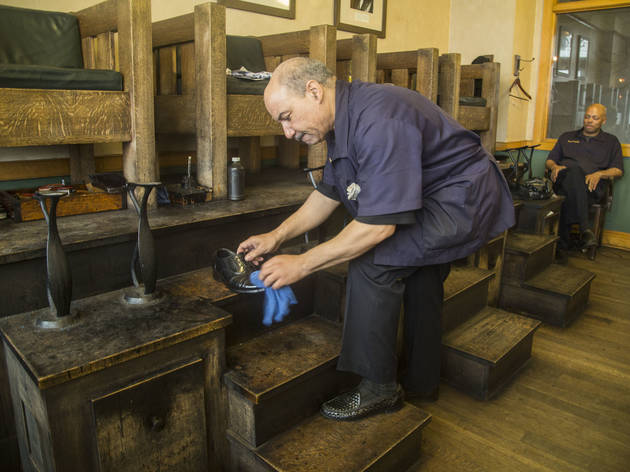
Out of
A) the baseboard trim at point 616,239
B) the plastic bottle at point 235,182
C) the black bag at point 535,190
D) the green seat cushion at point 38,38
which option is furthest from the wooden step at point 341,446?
the baseboard trim at point 616,239

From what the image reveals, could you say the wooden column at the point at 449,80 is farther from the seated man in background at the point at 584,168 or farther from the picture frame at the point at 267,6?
the seated man in background at the point at 584,168

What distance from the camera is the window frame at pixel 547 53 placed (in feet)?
15.1

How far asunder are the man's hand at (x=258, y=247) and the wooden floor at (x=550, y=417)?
34.4 inches

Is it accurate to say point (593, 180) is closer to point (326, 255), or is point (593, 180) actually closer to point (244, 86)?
point (244, 86)

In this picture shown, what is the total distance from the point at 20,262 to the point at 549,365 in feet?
7.37

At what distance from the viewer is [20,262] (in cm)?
154

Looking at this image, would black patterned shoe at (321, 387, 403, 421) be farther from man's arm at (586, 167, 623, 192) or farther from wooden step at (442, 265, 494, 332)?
man's arm at (586, 167, 623, 192)

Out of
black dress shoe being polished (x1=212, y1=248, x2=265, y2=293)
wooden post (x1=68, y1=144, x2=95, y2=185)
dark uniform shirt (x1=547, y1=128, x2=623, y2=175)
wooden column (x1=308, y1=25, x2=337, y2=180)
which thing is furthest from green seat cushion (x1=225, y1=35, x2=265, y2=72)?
dark uniform shirt (x1=547, y1=128, x2=623, y2=175)

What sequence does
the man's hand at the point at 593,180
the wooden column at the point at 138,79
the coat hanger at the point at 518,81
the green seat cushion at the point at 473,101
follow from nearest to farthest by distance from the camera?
the wooden column at the point at 138,79 < the green seat cushion at the point at 473,101 < the man's hand at the point at 593,180 < the coat hanger at the point at 518,81

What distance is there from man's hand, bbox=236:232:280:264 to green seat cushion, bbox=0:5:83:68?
1.47m

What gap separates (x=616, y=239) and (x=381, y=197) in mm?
4146

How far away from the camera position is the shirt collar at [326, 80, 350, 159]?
148 cm

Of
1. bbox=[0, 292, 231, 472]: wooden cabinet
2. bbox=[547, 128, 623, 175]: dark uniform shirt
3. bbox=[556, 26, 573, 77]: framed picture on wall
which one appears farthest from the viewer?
bbox=[556, 26, 573, 77]: framed picture on wall

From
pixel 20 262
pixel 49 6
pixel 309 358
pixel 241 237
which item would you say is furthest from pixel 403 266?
pixel 49 6
